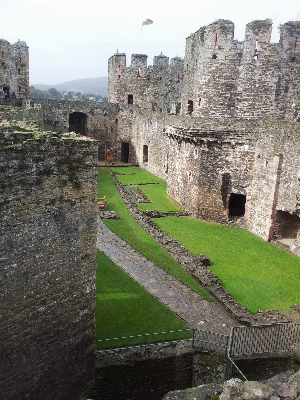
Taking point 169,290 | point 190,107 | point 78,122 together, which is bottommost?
point 169,290

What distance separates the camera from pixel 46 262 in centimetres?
762

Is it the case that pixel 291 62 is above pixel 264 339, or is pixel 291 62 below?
above

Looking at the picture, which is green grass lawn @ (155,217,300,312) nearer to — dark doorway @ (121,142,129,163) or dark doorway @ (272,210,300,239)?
dark doorway @ (272,210,300,239)

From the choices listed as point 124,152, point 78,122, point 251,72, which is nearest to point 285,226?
point 251,72

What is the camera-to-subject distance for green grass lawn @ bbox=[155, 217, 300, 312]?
44.9ft

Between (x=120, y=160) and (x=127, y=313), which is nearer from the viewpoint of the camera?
(x=127, y=313)

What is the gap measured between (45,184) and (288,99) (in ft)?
51.3

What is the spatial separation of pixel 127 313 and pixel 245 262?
6.17 meters

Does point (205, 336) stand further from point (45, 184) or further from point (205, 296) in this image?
point (45, 184)

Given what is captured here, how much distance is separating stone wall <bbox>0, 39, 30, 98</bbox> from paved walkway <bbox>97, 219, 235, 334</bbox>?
19701mm

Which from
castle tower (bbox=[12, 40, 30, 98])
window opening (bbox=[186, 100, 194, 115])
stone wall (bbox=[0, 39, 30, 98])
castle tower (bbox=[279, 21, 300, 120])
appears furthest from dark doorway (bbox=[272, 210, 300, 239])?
castle tower (bbox=[12, 40, 30, 98])

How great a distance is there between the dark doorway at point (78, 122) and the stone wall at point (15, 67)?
551 cm

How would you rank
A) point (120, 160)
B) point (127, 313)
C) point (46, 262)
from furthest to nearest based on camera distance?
point (120, 160) → point (127, 313) → point (46, 262)

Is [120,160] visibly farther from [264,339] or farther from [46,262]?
[46,262]
